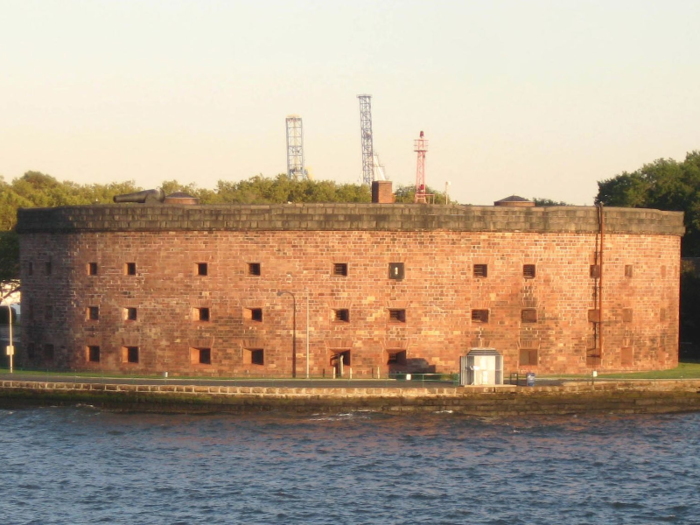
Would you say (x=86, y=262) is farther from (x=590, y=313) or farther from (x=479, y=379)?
(x=590, y=313)

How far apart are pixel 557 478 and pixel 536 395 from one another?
9.08 m

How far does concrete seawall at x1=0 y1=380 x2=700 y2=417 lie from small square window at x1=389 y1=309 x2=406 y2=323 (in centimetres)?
457

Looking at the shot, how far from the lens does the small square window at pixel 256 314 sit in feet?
166

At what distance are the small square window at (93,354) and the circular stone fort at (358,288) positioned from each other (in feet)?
1.53

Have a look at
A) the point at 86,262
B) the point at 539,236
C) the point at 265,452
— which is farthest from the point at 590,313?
the point at 86,262

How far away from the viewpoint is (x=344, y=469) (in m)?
38.8

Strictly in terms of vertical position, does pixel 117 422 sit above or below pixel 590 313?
below

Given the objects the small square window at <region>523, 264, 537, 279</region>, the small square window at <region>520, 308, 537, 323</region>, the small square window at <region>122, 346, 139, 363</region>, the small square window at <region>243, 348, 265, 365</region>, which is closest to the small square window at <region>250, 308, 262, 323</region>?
the small square window at <region>243, 348, 265, 365</region>

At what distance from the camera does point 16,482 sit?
124 ft

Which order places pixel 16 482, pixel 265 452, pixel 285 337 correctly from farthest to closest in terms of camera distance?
pixel 285 337, pixel 265 452, pixel 16 482

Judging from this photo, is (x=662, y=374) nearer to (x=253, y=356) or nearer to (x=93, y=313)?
(x=253, y=356)

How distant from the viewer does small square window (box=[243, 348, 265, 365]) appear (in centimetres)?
5059

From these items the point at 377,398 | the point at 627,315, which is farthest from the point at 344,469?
the point at 627,315

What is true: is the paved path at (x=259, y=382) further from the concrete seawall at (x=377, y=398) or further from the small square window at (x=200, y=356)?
the small square window at (x=200, y=356)
